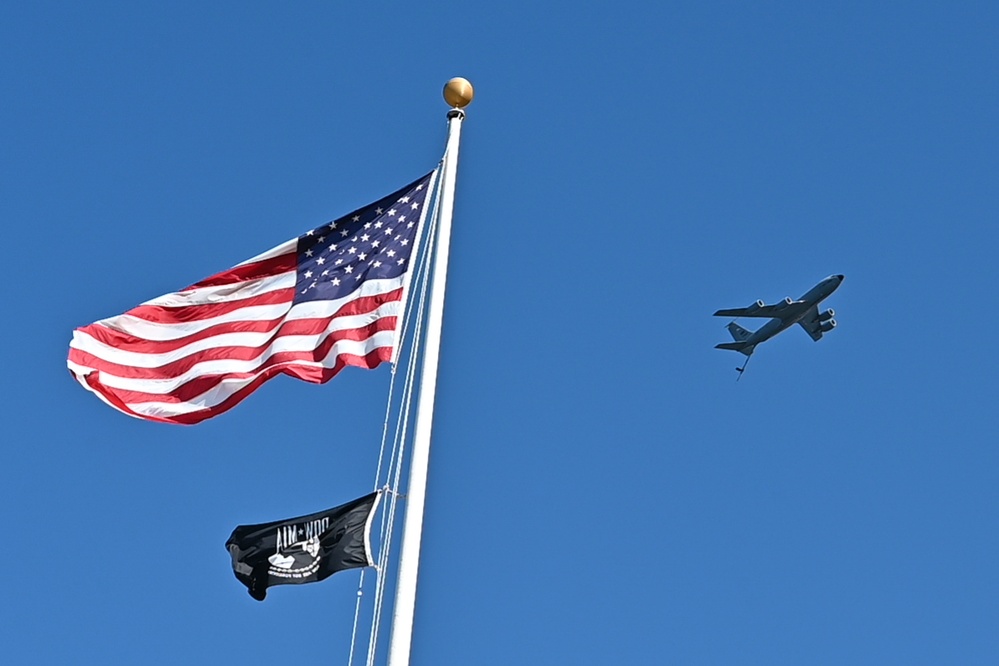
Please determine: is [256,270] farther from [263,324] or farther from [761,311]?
[761,311]

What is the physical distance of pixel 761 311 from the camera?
55.6 metres

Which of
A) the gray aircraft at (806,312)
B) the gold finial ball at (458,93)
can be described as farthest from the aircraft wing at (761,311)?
the gold finial ball at (458,93)

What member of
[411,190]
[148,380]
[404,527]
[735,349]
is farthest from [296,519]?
[735,349]

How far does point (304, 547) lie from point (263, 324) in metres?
3.38

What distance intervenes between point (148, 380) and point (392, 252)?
3.36 m

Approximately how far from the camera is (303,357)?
1694cm

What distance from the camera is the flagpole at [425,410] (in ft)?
44.8

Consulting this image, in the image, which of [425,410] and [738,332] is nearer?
[425,410]

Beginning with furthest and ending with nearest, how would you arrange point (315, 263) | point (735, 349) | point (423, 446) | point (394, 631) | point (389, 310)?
1. point (735, 349)
2. point (315, 263)
3. point (389, 310)
4. point (423, 446)
5. point (394, 631)

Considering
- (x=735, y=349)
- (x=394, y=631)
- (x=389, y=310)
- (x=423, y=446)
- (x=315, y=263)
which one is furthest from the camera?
(x=735, y=349)

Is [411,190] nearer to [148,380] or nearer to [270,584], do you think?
[148,380]

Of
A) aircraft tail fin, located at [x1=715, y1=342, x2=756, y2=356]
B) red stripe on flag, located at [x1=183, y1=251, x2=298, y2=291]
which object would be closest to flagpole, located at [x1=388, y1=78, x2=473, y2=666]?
red stripe on flag, located at [x1=183, y1=251, x2=298, y2=291]

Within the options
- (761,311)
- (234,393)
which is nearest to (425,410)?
(234,393)

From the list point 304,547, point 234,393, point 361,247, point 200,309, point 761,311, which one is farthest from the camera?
point 761,311
